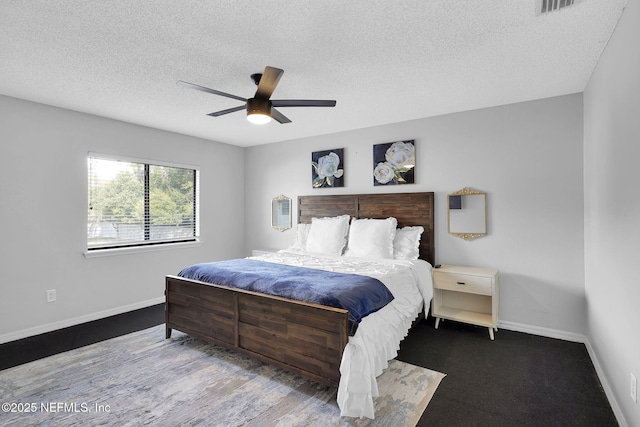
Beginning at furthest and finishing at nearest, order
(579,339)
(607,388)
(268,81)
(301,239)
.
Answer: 1. (301,239)
2. (579,339)
3. (268,81)
4. (607,388)

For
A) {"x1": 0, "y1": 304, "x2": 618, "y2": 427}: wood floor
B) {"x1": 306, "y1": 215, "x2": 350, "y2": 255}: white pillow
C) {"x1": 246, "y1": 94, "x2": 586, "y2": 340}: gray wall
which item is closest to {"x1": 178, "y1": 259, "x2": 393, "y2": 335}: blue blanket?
{"x1": 0, "y1": 304, "x2": 618, "y2": 427}: wood floor

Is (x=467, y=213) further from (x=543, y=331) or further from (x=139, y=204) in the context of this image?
(x=139, y=204)

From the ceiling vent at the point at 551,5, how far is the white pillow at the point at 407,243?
2.37 meters

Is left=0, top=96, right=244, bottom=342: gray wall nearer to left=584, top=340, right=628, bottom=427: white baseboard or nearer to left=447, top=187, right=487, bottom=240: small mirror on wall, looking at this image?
left=447, top=187, right=487, bottom=240: small mirror on wall


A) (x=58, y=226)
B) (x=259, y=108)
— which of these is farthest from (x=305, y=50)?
(x=58, y=226)

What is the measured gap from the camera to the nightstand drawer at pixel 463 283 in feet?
10.1

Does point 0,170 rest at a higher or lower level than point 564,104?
lower

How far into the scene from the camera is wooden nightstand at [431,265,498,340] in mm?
3068

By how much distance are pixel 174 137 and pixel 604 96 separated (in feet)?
15.5

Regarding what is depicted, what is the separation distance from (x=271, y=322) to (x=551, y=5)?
2.64 meters

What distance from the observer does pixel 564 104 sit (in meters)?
3.04

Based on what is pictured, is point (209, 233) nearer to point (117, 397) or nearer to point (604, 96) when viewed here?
point (117, 397)

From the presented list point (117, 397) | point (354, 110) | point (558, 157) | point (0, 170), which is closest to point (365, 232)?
point (354, 110)

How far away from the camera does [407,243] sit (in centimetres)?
364
